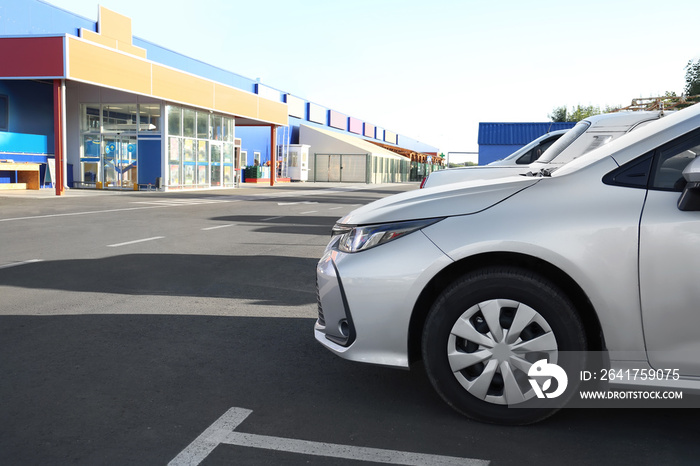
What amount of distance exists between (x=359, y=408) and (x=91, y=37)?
3353 cm

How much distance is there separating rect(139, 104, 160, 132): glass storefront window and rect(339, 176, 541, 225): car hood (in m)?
27.2

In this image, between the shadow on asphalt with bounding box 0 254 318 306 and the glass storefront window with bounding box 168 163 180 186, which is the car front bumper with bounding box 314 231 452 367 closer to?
the shadow on asphalt with bounding box 0 254 318 306

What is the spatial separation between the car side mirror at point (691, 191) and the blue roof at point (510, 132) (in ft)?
74.0

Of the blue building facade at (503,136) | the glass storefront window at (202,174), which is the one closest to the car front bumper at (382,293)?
the blue building facade at (503,136)

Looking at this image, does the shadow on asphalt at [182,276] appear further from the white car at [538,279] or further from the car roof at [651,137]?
the car roof at [651,137]

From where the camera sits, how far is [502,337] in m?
2.94

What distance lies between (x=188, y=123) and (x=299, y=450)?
2960cm

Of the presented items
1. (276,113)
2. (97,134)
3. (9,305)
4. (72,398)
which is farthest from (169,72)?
(72,398)

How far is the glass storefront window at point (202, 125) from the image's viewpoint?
3171cm

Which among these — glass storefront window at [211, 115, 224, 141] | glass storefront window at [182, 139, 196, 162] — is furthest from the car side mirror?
glass storefront window at [211, 115, 224, 141]

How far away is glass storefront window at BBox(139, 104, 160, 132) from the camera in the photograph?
28672mm

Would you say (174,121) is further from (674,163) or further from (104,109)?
(674,163)

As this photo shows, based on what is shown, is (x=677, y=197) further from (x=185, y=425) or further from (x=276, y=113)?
(x=276, y=113)

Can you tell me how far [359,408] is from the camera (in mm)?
3283
